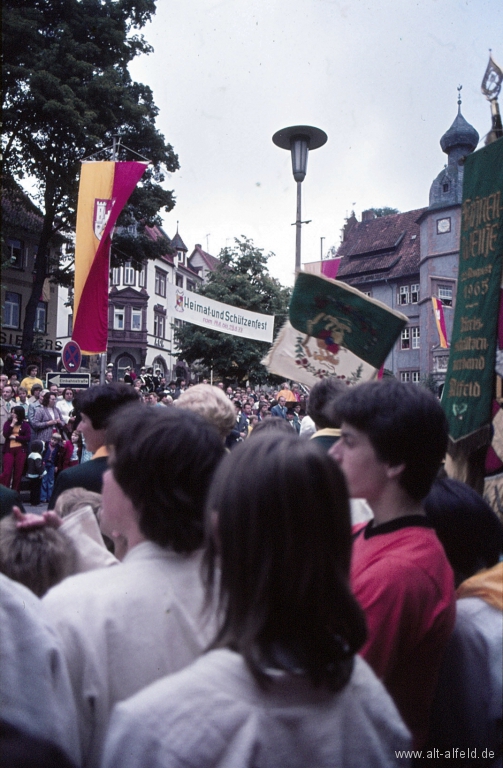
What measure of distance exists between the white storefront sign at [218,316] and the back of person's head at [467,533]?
7.05 metres

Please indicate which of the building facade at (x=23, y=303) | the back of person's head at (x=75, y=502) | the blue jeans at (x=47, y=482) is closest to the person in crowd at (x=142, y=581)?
the back of person's head at (x=75, y=502)

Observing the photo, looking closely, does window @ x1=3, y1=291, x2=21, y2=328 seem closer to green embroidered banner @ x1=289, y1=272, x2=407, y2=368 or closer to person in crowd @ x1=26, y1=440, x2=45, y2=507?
person in crowd @ x1=26, y1=440, x2=45, y2=507

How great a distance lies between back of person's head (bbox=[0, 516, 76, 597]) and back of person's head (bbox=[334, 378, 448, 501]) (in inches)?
32.8

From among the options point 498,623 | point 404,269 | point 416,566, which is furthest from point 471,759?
point 404,269

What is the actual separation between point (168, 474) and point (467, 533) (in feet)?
3.23

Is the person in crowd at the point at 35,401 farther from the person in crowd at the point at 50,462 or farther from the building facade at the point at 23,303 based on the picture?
the building facade at the point at 23,303

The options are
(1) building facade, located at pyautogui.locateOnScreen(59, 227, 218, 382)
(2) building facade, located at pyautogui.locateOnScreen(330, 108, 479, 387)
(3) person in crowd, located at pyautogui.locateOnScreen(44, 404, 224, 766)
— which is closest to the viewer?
(3) person in crowd, located at pyautogui.locateOnScreen(44, 404, 224, 766)

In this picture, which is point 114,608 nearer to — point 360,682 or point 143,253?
point 360,682

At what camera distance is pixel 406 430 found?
1723 millimetres

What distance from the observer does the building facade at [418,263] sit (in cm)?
3675

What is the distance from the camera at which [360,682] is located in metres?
1.07

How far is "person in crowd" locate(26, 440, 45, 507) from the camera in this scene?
9969 mm

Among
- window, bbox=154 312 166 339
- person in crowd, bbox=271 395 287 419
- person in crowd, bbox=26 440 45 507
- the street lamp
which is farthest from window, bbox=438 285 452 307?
the street lamp

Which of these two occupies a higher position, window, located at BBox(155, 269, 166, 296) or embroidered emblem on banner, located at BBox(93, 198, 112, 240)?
window, located at BBox(155, 269, 166, 296)
